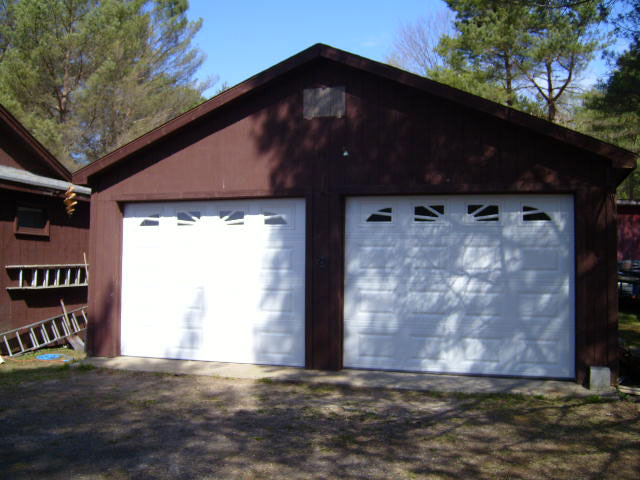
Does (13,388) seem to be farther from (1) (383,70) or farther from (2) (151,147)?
(1) (383,70)

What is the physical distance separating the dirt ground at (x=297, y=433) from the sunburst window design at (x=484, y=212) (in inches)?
88.9

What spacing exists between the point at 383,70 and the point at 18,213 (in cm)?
720

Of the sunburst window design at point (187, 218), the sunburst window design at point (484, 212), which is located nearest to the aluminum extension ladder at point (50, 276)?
the sunburst window design at point (187, 218)

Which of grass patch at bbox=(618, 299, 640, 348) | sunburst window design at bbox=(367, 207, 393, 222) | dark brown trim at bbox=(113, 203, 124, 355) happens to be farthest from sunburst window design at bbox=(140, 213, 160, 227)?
grass patch at bbox=(618, 299, 640, 348)

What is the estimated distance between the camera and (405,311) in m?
7.93

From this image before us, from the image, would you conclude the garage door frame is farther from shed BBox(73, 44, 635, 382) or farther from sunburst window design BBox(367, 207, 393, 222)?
sunburst window design BBox(367, 207, 393, 222)

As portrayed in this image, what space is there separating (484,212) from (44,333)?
8073mm

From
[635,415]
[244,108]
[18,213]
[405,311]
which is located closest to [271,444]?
[405,311]

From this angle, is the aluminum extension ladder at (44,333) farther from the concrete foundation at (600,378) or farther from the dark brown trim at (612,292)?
the dark brown trim at (612,292)

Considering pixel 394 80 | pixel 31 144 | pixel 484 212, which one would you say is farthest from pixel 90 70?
pixel 484 212

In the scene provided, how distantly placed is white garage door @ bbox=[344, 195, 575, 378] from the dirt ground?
0.88 meters

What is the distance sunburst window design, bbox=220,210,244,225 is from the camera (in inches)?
339

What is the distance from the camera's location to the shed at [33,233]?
10445mm

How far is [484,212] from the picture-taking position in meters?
7.80
